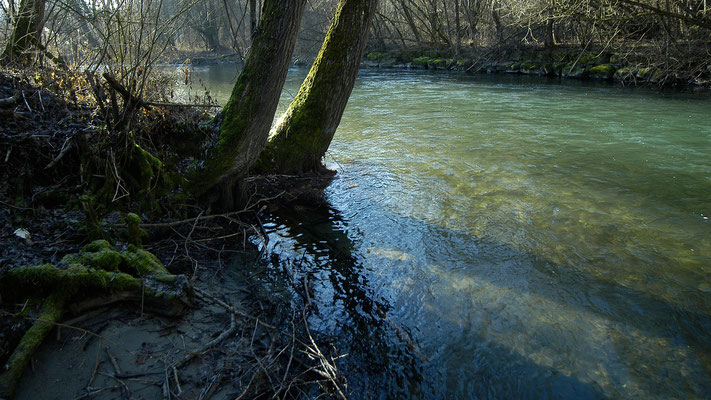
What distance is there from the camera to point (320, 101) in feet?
23.1

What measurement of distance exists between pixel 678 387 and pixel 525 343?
→ 42.4 inches

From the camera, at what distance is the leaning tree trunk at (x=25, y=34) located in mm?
7258

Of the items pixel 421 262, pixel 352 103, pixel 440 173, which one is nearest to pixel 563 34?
pixel 352 103

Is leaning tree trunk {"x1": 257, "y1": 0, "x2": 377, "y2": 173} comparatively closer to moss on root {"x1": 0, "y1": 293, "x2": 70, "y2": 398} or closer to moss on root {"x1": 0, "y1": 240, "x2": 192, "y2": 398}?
moss on root {"x1": 0, "y1": 240, "x2": 192, "y2": 398}

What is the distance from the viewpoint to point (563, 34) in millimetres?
25156

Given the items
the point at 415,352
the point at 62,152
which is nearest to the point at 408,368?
the point at 415,352

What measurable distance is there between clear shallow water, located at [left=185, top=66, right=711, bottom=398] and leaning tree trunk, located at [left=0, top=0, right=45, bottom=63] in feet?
17.9

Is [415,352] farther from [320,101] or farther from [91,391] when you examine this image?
[320,101]

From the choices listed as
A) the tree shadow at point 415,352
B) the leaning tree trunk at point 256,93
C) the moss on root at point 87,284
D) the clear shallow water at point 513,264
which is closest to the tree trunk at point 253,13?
the leaning tree trunk at point 256,93

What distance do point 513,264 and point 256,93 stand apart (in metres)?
3.73

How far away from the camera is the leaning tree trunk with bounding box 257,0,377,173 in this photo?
269 inches

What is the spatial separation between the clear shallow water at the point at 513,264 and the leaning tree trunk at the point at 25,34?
546 centimetres

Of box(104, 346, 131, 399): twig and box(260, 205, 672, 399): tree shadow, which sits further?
box(260, 205, 672, 399): tree shadow

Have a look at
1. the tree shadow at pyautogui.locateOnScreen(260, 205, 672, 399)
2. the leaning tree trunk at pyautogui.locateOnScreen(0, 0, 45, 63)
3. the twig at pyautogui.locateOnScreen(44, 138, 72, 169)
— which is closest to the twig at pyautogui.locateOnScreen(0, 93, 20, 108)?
the twig at pyautogui.locateOnScreen(44, 138, 72, 169)
